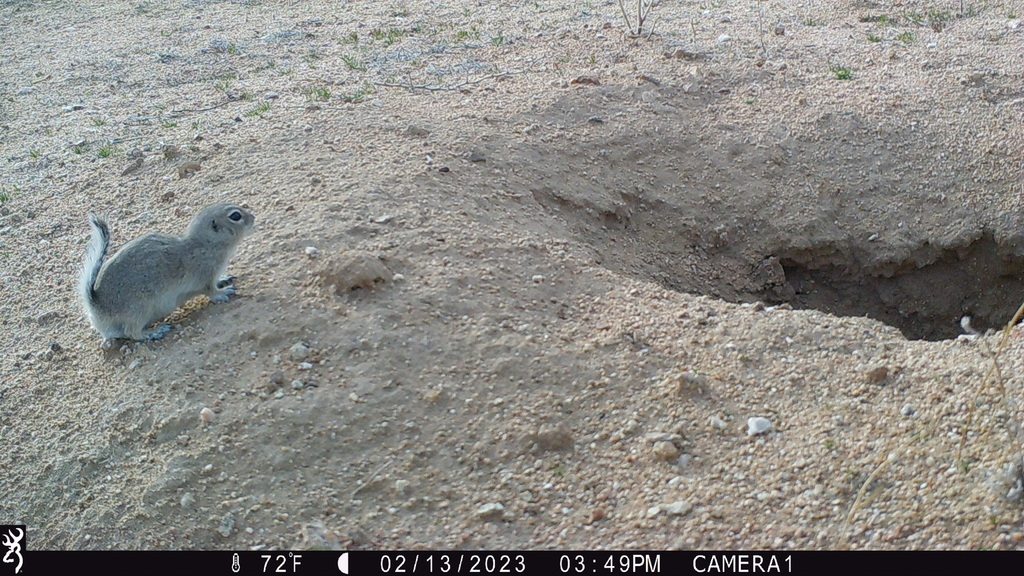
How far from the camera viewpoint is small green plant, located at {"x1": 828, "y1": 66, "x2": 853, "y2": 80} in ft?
21.7

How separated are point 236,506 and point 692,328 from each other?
2082 millimetres

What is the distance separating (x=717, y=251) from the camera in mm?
5656

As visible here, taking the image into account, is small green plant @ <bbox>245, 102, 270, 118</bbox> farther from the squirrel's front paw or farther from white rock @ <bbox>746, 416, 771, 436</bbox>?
white rock @ <bbox>746, 416, 771, 436</bbox>

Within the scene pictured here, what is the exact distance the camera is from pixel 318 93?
21.7ft

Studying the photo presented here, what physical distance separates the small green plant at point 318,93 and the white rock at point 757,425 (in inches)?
166

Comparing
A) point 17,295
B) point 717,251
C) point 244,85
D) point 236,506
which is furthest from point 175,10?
point 236,506

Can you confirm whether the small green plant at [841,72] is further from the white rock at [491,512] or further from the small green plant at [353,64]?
the white rock at [491,512]

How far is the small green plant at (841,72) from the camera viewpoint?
6.62 meters

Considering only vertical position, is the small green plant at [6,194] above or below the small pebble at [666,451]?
above

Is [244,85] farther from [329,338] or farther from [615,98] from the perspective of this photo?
[329,338]

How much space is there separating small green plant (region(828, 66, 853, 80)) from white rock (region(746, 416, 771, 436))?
398 centimetres

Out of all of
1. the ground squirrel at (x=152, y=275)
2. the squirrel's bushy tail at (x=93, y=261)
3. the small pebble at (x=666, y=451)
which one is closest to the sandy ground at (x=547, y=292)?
the small pebble at (x=666, y=451)

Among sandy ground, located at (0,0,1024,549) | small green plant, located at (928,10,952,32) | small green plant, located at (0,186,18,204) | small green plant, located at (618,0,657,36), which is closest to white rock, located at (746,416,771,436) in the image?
sandy ground, located at (0,0,1024,549)

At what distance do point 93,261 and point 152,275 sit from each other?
0.28m
